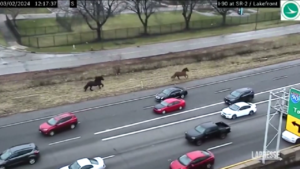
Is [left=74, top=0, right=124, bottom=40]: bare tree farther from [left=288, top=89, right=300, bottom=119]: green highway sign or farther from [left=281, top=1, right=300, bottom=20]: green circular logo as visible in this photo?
[left=288, top=89, right=300, bottom=119]: green highway sign

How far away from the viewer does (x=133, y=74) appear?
1839 inches

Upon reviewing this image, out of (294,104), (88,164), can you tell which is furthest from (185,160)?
(294,104)

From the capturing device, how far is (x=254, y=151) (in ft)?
94.0

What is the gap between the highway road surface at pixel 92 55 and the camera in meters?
→ 51.0

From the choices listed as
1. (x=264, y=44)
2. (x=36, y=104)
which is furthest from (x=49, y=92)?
(x=264, y=44)

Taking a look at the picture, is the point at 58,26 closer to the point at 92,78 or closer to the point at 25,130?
the point at 92,78

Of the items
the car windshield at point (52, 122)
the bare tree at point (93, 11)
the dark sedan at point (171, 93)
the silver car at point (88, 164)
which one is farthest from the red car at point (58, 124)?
the bare tree at point (93, 11)

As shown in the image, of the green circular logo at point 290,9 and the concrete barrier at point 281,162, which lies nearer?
the concrete barrier at point 281,162

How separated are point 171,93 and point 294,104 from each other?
1607cm

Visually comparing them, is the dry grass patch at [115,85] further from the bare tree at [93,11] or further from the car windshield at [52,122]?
the bare tree at [93,11]

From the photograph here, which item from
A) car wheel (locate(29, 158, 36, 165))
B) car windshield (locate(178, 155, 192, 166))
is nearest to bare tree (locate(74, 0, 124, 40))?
car wheel (locate(29, 158, 36, 165))

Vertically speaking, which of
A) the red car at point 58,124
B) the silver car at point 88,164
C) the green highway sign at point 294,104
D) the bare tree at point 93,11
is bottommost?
the silver car at point 88,164

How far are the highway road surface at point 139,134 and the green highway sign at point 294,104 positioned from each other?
5614 mm

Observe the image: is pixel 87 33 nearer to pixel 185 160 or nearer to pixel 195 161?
pixel 185 160
